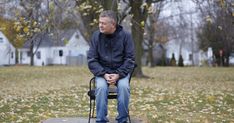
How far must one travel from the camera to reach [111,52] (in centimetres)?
719

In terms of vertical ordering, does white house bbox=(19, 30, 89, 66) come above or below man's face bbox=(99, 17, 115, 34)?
above

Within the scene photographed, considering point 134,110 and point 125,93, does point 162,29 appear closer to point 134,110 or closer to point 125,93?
point 134,110

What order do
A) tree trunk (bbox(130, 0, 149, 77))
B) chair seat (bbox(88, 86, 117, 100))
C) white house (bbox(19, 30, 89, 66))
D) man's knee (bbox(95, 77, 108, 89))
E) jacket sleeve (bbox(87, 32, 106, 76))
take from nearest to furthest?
man's knee (bbox(95, 77, 108, 89)), jacket sleeve (bbox(87, 32, 106, 76)), chair seat (bbox(88, 86, 117, 100)), tree trunk (bbox(130, 0, 149, 77)), white house (bbox(19, 30, 89, 66))

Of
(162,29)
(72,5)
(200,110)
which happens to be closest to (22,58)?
(162,29)

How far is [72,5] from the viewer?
16188mm

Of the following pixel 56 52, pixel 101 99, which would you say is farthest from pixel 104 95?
pixel 56 52

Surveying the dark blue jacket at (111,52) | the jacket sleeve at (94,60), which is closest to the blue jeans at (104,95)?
the jacket sleeve at (94,60)

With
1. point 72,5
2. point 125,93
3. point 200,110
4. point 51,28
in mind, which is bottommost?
point 200,110

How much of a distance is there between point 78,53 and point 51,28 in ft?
236

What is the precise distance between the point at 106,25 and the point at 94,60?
577 mm

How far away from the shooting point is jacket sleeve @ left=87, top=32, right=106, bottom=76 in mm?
7047

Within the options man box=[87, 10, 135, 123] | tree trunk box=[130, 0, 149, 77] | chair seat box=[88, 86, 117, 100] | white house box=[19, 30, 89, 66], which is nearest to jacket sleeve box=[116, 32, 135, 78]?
man box=[87, 10, 135, 123]

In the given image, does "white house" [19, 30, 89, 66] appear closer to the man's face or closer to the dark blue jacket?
the dark blue jacket

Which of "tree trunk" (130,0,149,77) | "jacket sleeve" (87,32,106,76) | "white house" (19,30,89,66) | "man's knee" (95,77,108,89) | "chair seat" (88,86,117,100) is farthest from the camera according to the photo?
"white house" (19,30,89,66)
